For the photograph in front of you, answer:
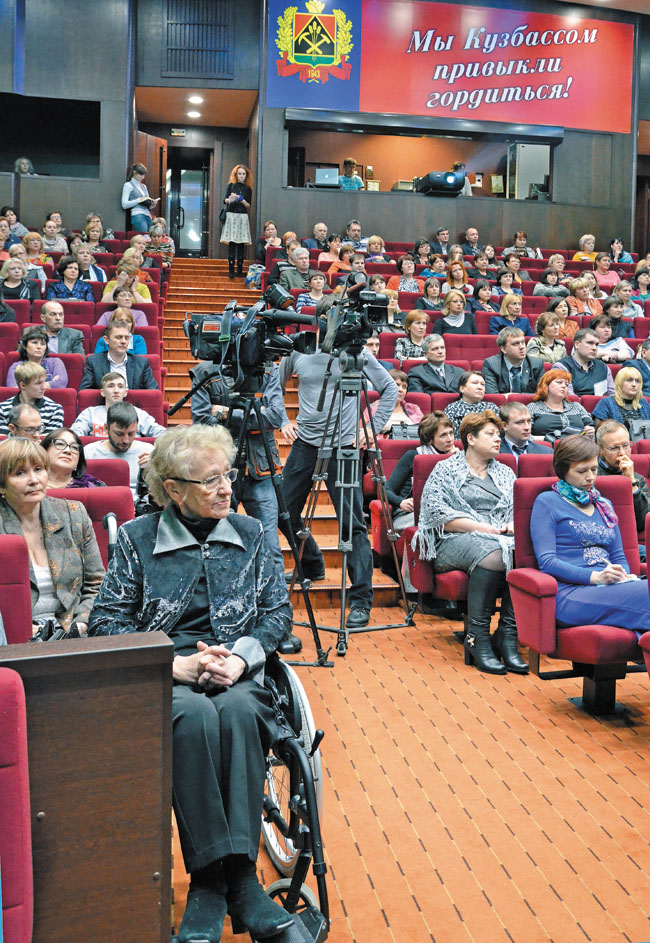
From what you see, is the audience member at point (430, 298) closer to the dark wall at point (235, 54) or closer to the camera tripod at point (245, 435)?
the camera tripod at point (245, 435)

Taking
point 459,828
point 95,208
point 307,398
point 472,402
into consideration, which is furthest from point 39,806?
point 95,208

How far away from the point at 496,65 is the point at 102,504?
865 cm

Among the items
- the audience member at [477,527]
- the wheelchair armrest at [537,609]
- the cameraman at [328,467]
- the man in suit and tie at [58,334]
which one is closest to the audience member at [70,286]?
the man in suit and tie at [58,334]

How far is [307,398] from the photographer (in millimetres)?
3381

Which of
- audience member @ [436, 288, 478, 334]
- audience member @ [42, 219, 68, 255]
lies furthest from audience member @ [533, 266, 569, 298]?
audience member @ [42, 219, 68, 255]

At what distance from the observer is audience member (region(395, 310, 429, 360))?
5.18 metres

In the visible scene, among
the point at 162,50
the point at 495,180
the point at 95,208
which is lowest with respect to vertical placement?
the point at 95,208

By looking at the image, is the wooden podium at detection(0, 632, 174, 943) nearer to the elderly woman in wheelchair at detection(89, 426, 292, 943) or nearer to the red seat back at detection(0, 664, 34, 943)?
the red seat back at detection(0, 664, 34, 943)

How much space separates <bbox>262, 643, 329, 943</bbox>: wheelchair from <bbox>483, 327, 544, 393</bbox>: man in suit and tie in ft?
10.9

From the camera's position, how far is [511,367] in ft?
16.1

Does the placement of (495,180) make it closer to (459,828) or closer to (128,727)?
(459,828)

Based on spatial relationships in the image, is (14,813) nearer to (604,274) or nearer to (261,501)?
(261,501)

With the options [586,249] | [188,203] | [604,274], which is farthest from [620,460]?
[188,203]

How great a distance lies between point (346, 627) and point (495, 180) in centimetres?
828
